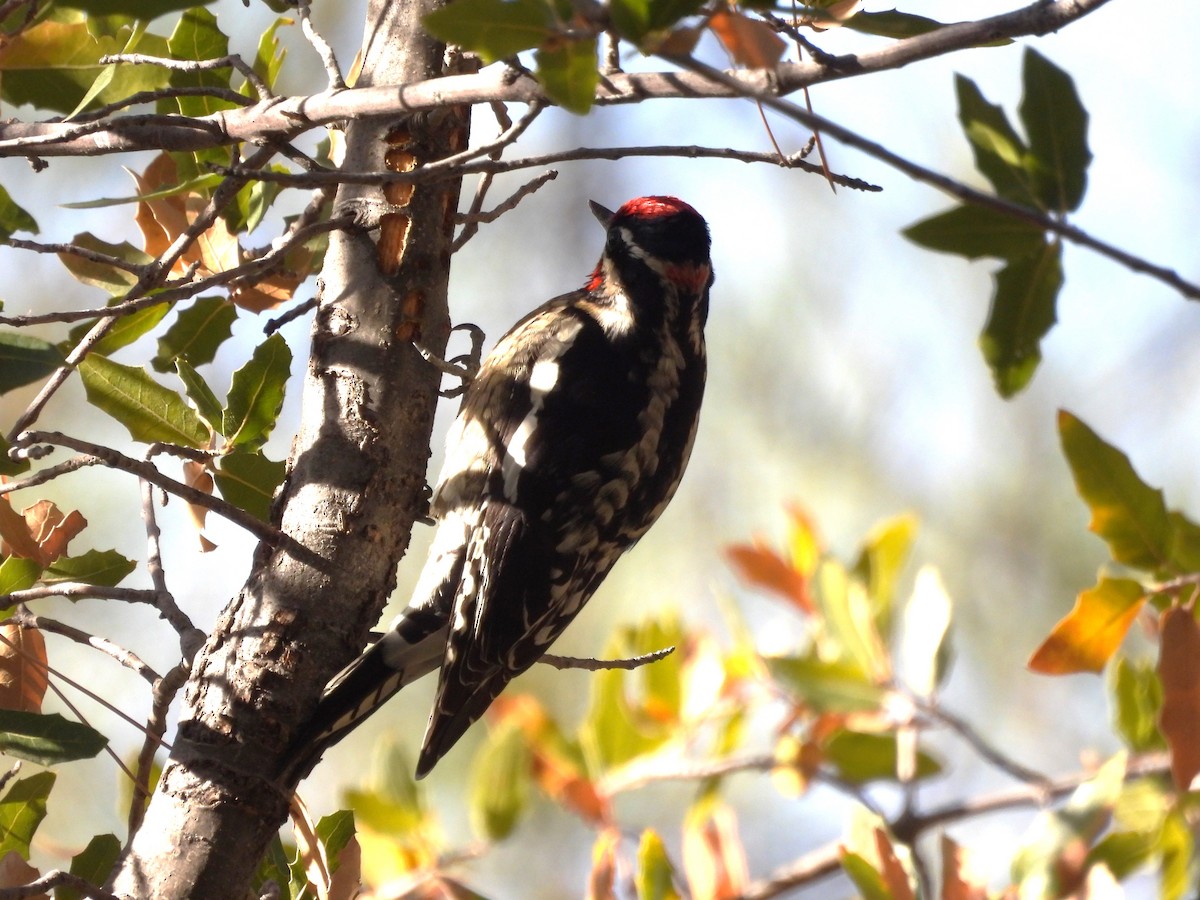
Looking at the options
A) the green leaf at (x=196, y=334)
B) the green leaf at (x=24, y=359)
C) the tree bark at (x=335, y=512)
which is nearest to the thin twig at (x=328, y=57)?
the tree bark at (x=335, y=512)

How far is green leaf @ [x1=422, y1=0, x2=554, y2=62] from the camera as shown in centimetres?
125

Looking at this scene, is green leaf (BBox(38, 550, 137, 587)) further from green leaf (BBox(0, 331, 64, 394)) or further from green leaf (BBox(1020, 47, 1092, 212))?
green leaf (BBox(1020, 47, 1092, 212))

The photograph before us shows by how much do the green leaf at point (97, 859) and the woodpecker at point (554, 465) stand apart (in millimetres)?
528

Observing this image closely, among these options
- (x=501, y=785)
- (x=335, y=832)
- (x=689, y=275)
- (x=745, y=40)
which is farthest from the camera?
(x=689, y=275)

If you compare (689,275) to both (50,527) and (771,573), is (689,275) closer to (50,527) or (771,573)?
(771,573)

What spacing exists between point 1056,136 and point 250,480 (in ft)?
4.85

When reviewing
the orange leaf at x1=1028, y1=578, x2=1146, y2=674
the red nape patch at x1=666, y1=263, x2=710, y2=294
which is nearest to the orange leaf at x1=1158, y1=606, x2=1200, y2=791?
the orange leaf at x1=1028, y1=578, x2=1146, y2=674

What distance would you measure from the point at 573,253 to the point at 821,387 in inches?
68.4

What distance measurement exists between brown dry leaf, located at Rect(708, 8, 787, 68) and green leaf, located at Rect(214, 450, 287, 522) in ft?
4.02

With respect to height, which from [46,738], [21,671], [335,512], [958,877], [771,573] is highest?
[335,512]

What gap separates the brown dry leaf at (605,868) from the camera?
1.74 meters

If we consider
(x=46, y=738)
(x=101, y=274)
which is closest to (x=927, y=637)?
(x=46, y=738)

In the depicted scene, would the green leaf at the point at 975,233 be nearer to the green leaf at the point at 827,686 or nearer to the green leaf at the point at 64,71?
the green leaf at the point at 827,686

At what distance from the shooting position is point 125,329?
2.21 meters
